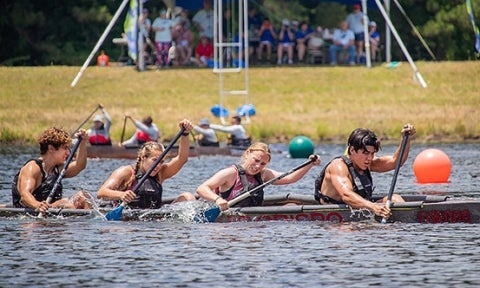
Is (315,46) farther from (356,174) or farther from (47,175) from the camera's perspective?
(356,174)

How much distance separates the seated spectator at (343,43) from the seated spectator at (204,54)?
3607mm

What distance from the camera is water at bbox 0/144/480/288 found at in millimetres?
13703

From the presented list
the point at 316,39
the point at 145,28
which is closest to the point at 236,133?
the point at 145,28

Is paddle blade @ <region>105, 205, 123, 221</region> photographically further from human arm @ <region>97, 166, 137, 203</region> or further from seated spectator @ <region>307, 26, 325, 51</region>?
seated spectator @ <region>307, 26, 325, 51</region>

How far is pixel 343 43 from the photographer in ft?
138

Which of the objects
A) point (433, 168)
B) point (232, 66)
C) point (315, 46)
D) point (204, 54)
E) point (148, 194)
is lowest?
point (433, 168)

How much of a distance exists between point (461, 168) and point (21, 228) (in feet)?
41.9

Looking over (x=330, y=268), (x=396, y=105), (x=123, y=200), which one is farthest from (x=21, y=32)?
(x=330, y=268)

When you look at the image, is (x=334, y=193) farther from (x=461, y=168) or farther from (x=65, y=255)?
(x=461, y=168)

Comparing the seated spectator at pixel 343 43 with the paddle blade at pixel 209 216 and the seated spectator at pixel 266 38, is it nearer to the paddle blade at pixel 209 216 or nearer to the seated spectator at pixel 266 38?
the seated spectator at pixel 266 38

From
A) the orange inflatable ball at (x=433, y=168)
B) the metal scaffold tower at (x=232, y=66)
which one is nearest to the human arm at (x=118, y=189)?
the orange inflatable ball at (x=433, y=168)

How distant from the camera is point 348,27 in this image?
42.0 m

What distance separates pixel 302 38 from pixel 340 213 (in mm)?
25286

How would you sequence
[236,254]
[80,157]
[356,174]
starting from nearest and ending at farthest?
1. [236,254]
2. [356,174]
3. [80,157]
